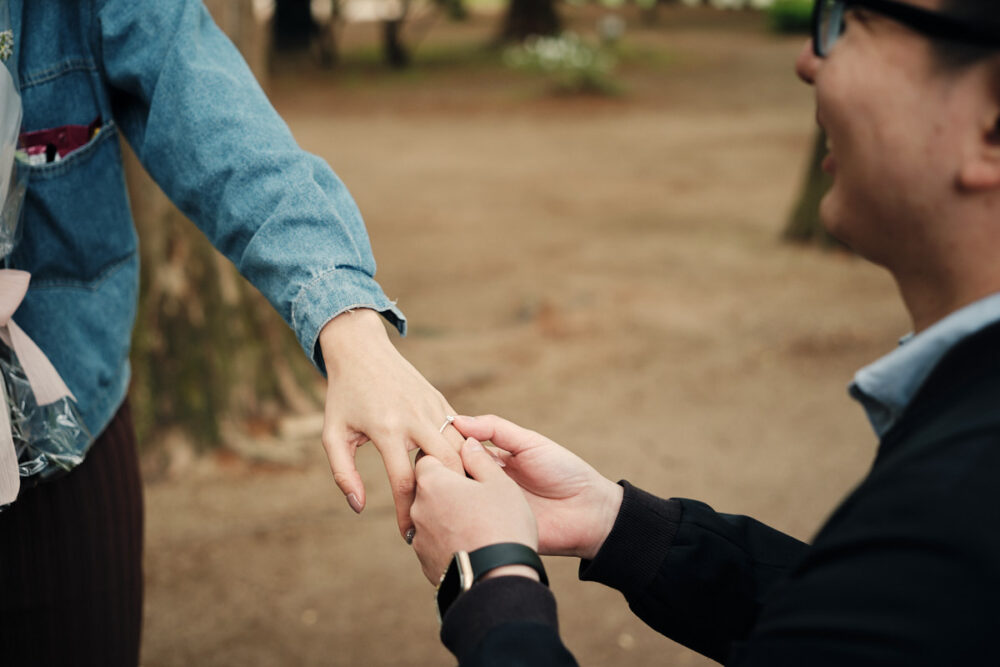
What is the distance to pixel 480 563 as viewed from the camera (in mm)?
1326

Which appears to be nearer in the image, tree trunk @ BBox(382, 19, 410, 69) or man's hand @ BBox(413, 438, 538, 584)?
man's hand @ BBox(413, 438, 538, 584)

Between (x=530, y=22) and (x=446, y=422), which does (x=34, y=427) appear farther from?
(x=530, y=22)

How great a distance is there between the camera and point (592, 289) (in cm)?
703

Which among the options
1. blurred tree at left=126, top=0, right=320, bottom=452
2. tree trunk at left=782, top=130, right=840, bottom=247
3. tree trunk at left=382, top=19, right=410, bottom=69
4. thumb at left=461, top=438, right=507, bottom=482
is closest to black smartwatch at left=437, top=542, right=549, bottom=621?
thumb at left=461, top=438, right=507, bottom=482

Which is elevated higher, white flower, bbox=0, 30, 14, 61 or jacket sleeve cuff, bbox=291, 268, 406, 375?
white flower, bbox=0, 30, 14, 61

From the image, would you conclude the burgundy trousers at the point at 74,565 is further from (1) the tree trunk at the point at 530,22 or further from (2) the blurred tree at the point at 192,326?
(1) the tree trunk at the point at 530,22

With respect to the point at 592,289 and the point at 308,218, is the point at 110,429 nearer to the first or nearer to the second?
the point at 308,218

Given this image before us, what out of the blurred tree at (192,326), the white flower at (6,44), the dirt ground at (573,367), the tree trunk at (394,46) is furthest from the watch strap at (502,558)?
the tree trunk at (394,46)

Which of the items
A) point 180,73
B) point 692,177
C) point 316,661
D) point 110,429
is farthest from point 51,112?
point 692,177

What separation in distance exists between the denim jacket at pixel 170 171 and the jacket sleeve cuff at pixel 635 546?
0.53m

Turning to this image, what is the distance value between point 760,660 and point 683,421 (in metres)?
4.03

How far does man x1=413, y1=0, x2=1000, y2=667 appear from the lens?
956 millimetres

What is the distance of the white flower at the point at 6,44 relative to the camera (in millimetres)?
1471

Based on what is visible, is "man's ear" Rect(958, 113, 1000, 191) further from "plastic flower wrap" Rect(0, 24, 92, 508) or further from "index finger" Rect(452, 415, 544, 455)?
"plastic flower wrap" Rect(0, 24, 92, 508)
